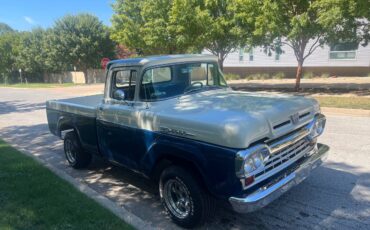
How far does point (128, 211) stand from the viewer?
15.2ft

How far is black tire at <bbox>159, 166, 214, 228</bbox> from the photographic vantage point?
3833 millimetres

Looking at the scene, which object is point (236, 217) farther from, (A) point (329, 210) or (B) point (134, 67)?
(B) point (134, 67)

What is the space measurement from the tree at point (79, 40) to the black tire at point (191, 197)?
3860cm

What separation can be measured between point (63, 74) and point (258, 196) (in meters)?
50.4

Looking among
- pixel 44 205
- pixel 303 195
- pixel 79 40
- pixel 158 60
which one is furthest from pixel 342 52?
pixel 79 40

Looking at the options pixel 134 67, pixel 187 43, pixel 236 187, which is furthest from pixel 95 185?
pixel 187 43

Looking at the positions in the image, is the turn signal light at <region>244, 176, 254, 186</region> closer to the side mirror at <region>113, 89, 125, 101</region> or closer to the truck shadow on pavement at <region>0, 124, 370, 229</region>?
the truck shadow on pavement at <region>0, 124, 370, 229</region>

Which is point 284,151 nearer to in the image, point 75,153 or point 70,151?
point 75,153

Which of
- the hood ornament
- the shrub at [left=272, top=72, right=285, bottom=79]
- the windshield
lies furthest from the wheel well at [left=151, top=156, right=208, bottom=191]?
the shrub at [left=272, top=72, right=285, bottom=79]

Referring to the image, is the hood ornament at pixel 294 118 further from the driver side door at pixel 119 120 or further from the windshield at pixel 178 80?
the driver side door at pixel 119 120

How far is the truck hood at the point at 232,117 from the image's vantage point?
3.41m

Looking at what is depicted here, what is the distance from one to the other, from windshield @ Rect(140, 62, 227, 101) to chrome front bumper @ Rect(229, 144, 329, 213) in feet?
6.36

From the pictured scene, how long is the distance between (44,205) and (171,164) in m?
2.00

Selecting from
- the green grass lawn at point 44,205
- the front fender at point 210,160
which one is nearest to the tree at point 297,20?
the front fender at point 210,160
